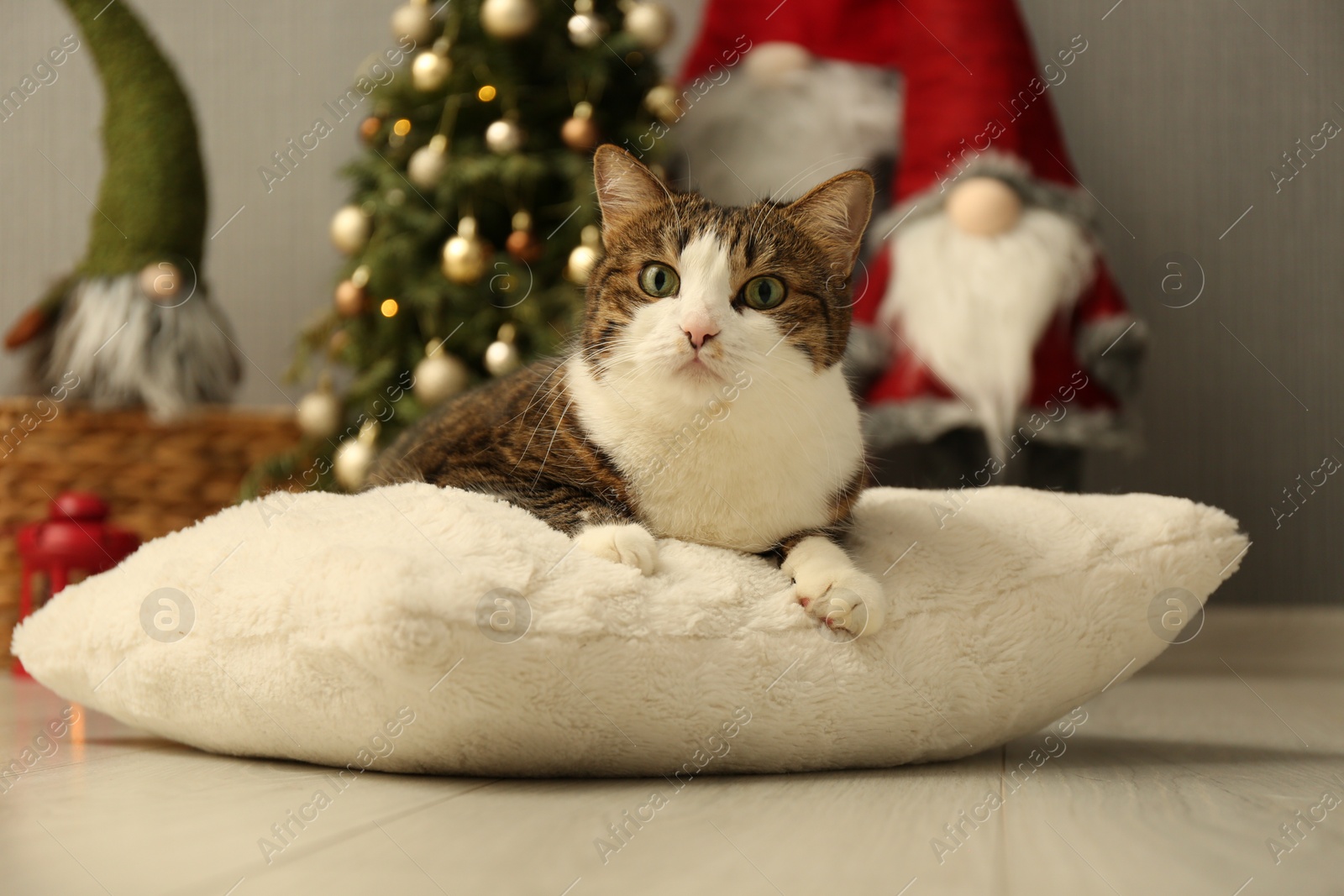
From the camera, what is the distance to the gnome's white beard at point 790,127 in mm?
1736

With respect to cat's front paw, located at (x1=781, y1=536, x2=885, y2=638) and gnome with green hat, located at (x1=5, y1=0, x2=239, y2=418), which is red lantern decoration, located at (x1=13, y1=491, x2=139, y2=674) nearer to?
gnome with green hat, located at (x1=5, y1=0, x2=239, y2=418)

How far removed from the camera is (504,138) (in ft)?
5.36

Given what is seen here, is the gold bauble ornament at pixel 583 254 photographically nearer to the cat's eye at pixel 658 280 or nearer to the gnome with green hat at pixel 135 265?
the cat's eye at pixel 658 280

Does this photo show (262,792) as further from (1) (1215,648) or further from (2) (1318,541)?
(2) (1318,541)

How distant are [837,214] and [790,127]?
79cm

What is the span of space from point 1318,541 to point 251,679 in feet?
6.85

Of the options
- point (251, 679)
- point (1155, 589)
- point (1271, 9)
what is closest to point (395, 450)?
point (251, 679)

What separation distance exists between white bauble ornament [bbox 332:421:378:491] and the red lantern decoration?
37 cm

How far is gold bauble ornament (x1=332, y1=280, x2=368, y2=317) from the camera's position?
174 cm

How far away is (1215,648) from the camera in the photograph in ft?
6.68

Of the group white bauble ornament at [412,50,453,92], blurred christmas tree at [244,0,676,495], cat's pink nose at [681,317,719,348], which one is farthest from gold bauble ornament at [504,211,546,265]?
cat's pink nose at [681,317,719,348]

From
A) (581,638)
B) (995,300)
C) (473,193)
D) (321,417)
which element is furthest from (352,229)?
(581,638)

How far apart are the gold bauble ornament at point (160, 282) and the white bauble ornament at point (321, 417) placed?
11.7 inches

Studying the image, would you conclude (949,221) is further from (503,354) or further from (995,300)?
(503,354)
